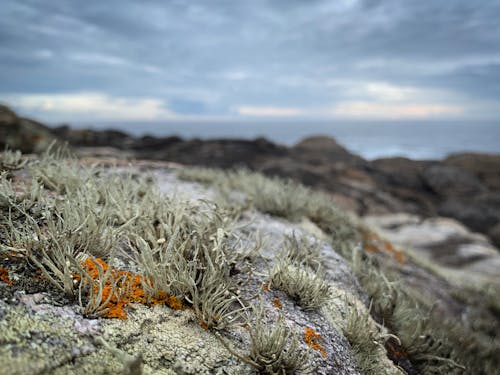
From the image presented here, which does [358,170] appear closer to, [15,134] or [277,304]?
[15,134]

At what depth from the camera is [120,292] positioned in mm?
2145

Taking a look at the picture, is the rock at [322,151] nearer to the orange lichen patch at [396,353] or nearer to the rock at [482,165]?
the rock at [482,165]

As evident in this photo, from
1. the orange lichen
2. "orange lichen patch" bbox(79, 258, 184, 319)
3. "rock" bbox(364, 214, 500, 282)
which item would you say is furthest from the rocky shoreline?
"orange lichen patch" bbox(79, 258, 184, 319)

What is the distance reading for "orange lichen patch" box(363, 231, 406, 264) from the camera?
612 centimetres

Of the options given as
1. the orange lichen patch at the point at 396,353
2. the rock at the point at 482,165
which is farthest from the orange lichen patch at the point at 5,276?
the rock at the point at 482,165

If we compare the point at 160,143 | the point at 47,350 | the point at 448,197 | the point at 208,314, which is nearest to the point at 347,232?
the point at 208,314

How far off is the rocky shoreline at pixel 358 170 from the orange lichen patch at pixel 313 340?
15.4 metres

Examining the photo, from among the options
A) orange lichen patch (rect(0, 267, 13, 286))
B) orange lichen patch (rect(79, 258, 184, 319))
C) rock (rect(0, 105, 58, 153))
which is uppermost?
rock (rect(0, 105, 58, 153))

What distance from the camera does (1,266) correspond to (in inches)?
81.7

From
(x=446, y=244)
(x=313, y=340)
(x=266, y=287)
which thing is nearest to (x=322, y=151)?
(x=446, y=244)

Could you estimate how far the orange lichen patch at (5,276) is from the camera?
200 centimetres

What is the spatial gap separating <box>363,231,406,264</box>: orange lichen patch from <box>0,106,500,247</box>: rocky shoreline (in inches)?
419

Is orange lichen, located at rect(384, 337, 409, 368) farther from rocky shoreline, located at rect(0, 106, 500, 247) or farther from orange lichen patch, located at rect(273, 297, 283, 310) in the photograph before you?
rocky shoreline, located at rect(0, 106, 500, 247)

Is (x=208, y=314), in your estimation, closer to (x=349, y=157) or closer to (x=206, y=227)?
(x=206, y=227)
